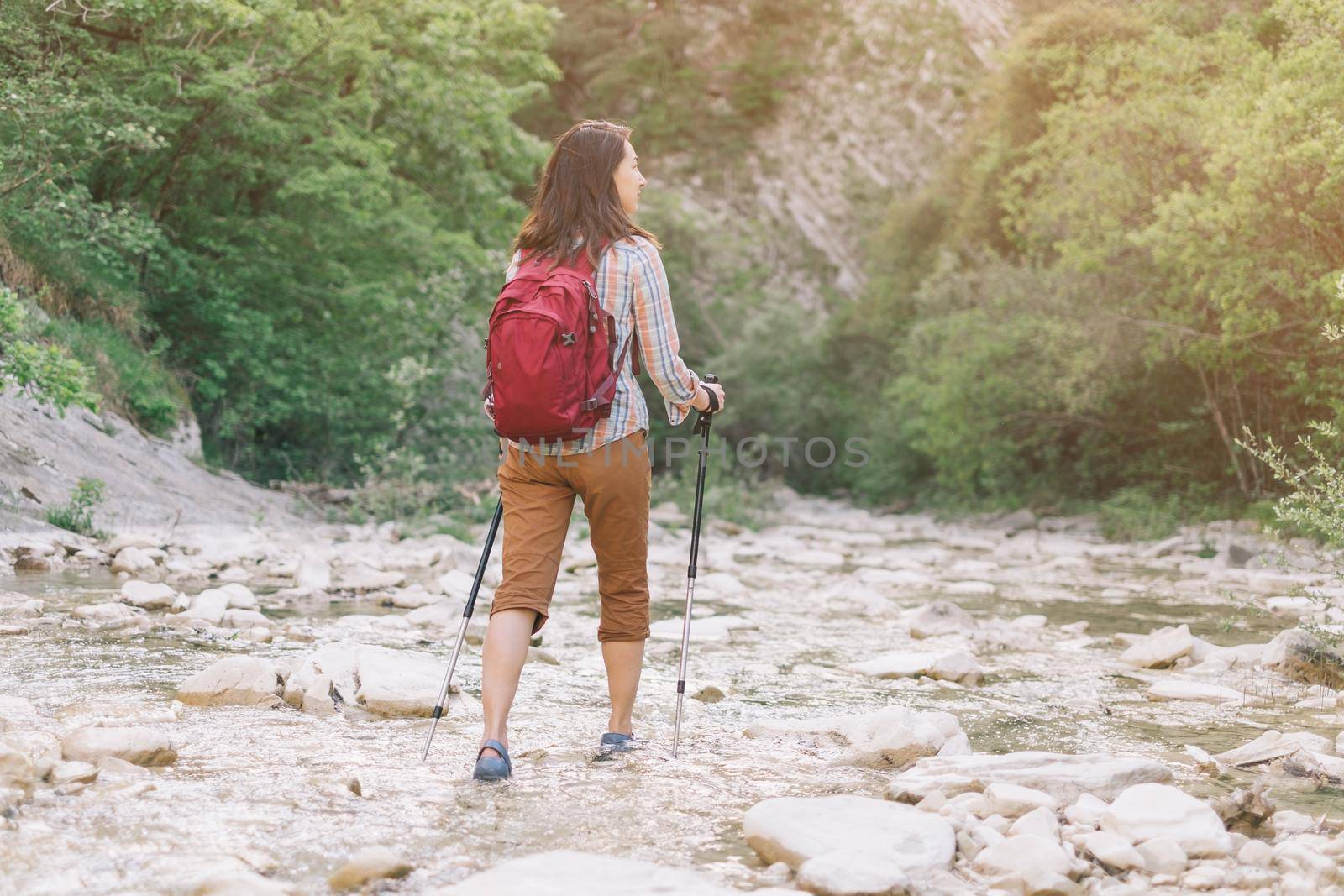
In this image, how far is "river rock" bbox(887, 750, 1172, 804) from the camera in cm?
343

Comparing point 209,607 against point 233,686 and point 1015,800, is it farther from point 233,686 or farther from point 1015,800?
point 1015,800

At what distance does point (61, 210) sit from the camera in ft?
35.0

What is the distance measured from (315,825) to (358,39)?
12.8 metres

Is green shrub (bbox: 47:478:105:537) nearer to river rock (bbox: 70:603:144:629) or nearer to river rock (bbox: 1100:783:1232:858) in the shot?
river rock (bbox: 70:603:144:629)

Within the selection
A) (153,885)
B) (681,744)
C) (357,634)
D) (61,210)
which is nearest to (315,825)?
(153,885)

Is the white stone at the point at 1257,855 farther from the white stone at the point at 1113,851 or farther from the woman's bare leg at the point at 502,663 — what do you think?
the woman's bare leg at the point at 502,663

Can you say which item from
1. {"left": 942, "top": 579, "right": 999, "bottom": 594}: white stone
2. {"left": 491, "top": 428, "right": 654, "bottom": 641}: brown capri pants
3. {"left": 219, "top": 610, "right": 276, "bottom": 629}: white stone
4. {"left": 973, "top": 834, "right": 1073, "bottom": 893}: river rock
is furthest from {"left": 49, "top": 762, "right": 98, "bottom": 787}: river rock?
{"left": 942, "top": 579, "right": 999, "bottom": 594}: white stone

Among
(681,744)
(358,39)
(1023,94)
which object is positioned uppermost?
(1023,94)

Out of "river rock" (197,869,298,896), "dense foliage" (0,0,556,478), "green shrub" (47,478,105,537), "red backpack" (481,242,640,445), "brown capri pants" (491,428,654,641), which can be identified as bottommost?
"river rock" (197,869,298,896)

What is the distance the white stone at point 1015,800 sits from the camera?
3.25 m

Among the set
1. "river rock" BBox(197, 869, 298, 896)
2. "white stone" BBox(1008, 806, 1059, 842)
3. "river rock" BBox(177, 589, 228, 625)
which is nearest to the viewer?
"river rock" BBox(197, 869, 298, 896)

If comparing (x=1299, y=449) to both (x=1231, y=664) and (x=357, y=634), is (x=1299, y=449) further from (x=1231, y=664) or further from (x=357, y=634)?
(x=357, y=634)

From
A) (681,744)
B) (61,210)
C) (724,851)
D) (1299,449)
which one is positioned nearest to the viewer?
(724,851)

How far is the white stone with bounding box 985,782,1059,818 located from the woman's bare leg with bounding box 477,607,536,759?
1.49 meters
